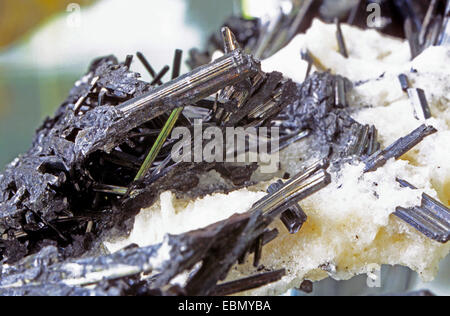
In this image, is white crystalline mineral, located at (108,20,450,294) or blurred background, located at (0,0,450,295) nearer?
white crystalline mineral, located at (108,20,450,294)

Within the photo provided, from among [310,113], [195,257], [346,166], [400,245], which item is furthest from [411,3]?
[195,257]

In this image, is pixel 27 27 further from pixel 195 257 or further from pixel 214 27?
pixel 195 257

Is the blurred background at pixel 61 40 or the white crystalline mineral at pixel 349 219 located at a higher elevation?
the blurred background at pixel 61 40

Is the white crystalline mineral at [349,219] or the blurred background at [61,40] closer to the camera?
the white crystalline mineral at [349,219]

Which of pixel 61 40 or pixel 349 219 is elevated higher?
pixel 61 40

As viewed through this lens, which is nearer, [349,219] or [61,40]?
[349,219]

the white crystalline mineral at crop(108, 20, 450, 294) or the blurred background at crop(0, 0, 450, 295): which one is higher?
the blurred background at crop(0, 0, 450, 295)
